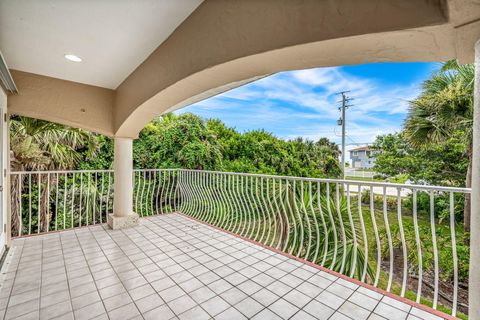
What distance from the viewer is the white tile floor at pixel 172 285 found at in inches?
76.1

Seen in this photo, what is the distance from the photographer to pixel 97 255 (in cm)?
303

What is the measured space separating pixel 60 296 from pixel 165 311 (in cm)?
113

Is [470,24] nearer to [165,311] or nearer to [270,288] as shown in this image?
[270,288]

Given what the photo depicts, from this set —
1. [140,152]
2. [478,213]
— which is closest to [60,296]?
[478,213]

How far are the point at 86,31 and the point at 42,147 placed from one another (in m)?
3.58

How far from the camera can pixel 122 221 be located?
13.7 feet

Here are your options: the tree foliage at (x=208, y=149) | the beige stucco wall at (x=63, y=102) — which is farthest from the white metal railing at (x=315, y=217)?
the beige stucco wall at (x=63, y=102)

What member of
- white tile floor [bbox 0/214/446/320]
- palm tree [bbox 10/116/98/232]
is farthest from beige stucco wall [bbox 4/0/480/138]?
palm tree [bbox 10/116/98/232]

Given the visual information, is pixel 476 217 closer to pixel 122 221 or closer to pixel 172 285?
pixel 172 285

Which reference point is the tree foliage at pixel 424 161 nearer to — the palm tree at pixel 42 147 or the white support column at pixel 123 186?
the white support column at pixel 123 186

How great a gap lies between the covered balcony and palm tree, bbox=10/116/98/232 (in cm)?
43

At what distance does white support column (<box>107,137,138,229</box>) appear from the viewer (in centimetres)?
423

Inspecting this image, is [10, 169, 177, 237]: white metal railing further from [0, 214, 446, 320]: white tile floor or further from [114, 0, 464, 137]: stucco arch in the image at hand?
[114, 0, 464, 137]: stucco arch

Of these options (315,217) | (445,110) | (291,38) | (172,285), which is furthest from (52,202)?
(445,110)
